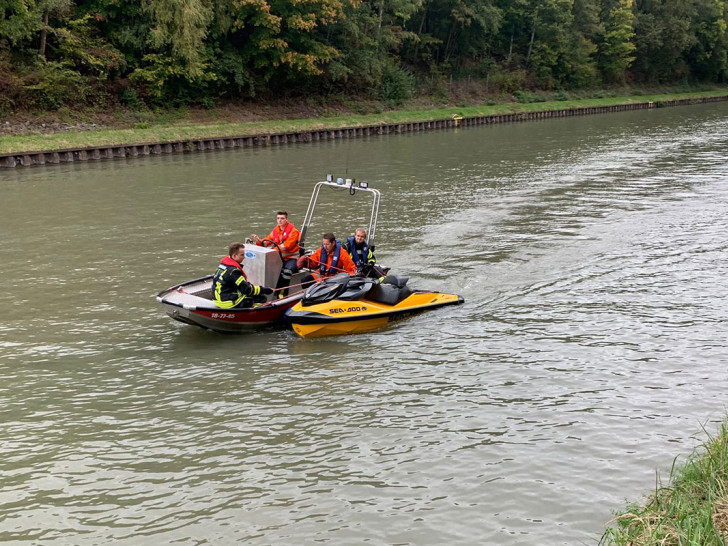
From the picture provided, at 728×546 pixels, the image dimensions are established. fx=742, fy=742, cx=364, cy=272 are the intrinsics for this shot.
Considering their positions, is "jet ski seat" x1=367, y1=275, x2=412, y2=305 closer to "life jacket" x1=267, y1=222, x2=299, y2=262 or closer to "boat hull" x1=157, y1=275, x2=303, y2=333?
"boat hull" x1=157, y1=275, x2=303, y2=333

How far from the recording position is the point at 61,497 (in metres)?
8.05

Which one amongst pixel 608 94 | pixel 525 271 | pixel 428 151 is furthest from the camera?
pixel 608 94

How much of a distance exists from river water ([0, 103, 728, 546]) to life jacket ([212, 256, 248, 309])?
2.48ft

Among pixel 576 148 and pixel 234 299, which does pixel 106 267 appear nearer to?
pixel 234 299

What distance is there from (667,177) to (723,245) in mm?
12515

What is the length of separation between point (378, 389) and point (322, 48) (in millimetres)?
48433

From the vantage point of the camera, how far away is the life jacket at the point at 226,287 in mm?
12281

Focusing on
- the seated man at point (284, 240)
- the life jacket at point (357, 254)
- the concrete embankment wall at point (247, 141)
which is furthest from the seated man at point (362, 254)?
the concrete embankment wall at point (247, 141)

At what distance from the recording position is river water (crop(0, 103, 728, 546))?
7.71 metres

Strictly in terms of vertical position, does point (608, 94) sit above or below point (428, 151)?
above

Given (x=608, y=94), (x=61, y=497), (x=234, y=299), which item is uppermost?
(x=608, y=94)

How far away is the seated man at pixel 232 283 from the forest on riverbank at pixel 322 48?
35.0 m

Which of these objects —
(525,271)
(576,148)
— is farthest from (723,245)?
(576,148)

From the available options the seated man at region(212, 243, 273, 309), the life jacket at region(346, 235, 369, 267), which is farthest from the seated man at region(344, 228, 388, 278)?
the seated man at region(212, 243, 273, 309)
